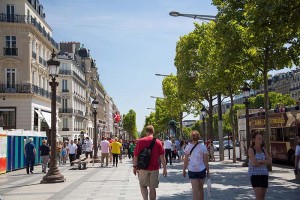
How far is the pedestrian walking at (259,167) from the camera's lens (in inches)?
296

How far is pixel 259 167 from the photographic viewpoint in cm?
757

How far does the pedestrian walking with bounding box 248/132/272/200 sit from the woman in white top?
135 cm

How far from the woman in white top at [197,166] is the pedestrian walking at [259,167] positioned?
1355 millimetres

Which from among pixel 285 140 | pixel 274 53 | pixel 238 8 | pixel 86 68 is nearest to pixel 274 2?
pixel 238 8

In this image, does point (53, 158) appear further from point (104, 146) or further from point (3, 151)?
point (104, 146)

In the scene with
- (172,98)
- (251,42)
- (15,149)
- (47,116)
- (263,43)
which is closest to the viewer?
(251,42)

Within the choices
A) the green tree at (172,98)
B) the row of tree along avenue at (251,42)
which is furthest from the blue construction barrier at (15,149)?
the green tree at (172,98)

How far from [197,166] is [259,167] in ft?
4.99

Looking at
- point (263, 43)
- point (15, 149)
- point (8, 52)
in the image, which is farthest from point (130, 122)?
point (263, 43)

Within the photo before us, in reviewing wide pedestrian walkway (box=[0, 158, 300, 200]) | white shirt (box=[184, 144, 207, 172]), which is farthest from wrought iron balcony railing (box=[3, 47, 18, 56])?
white shirt (box=[184, 144, 207, 172])

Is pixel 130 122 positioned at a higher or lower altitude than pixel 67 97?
higher

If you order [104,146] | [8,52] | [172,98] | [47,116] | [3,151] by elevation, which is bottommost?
[3,151]

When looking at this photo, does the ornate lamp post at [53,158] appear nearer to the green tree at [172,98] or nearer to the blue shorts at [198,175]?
the blue shorts at [198,175]

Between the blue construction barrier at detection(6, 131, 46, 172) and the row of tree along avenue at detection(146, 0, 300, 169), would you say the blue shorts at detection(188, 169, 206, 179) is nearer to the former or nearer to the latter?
the row of tree along avenue at detection(146, 0, 300, 169)
